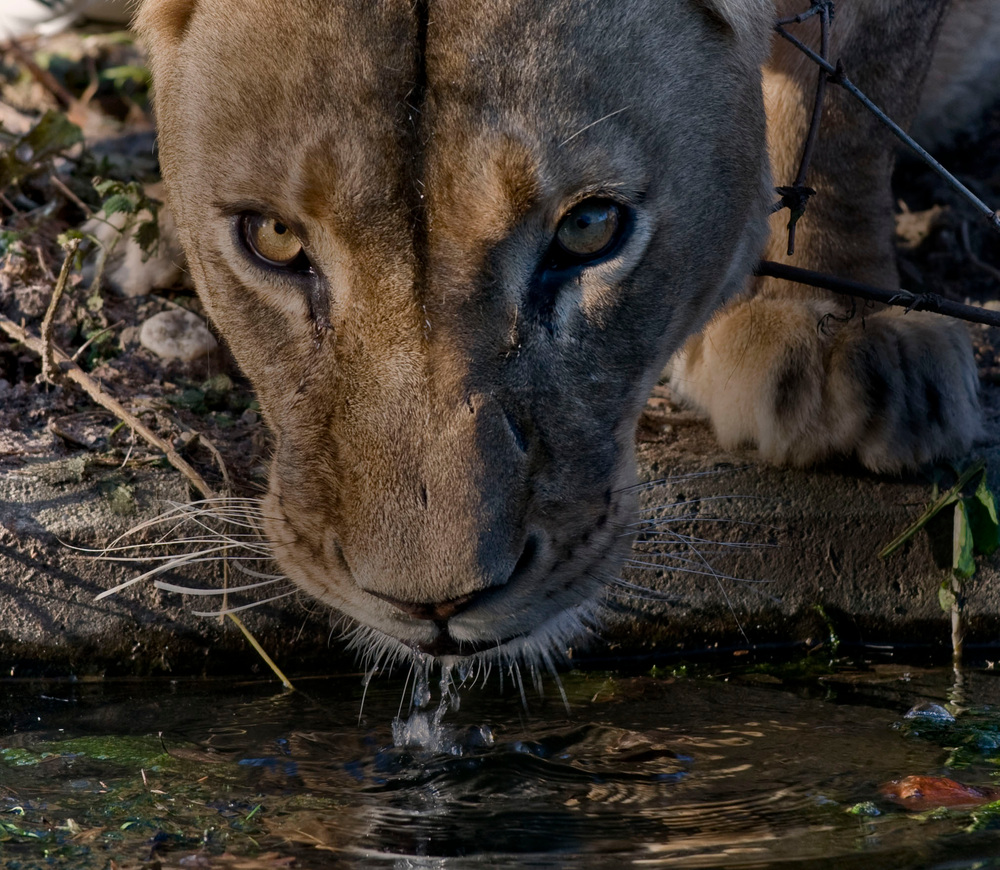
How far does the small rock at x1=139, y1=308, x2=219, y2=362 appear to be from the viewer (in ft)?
14.2

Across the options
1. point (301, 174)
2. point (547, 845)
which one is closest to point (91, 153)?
point (301, 174)

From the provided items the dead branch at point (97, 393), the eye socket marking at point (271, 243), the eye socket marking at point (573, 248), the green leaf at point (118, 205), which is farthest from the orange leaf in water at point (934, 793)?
the green leaf at point (118, 205)

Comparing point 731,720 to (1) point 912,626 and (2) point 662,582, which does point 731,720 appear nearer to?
(2) point 662,582

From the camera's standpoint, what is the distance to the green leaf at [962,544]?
3.40m

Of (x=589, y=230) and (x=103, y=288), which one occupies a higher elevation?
(x=103, y=288)

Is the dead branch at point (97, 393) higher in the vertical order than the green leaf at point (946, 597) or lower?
higher

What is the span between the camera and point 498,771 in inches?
110

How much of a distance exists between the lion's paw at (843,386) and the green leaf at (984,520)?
159mm

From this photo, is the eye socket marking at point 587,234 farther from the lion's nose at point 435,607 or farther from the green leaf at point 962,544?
the green leaf at point 962,544

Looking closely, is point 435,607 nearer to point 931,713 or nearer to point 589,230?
point 589,230

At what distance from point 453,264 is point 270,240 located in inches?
18.4

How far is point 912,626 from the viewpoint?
353 cm

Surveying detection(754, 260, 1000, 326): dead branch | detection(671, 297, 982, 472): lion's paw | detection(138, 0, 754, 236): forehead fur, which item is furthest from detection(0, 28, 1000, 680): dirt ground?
detection(138, 0, 754, 236): forehead fur

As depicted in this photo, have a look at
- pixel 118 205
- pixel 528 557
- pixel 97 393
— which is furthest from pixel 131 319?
pixel 528 557
